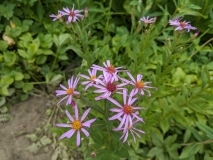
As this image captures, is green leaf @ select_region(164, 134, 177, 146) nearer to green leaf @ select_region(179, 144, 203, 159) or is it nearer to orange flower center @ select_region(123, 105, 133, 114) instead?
green leaf @ select_region(179, 144, 203, 159)

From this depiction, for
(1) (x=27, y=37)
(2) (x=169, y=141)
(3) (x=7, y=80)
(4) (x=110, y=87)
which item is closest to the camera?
(4) (x=110, y=87)

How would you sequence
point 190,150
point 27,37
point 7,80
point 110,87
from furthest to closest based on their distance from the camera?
1. point 27,37
2. point 7,80
3. point 190,150
4. point 110,87

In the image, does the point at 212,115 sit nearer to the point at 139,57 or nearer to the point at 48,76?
the point at 139,57

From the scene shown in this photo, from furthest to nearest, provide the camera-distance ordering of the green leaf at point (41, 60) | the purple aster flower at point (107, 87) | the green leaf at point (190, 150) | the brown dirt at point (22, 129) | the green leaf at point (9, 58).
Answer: the green leaf at point (41, 60)
the green leaf at point (9, 58)
the brown dirt at point (22, 129)
the green leaf at point (190, 150)
the purple aster flower at point (107, 87)

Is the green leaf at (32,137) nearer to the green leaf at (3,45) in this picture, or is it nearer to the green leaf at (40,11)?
the green leaf at (3,45)

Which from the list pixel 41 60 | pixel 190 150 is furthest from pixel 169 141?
pixel 41 60

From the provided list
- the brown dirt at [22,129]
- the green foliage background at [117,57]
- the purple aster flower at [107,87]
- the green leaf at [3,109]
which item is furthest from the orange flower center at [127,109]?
the green leaf at [3,109]

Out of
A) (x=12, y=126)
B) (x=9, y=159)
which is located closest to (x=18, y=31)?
(x=12, y=126)

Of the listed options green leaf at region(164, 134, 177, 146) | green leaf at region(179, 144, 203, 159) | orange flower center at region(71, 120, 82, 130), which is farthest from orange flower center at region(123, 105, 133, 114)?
green leaf at region(164, 134, 177, 146)

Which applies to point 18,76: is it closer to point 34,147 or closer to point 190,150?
point 34,147
